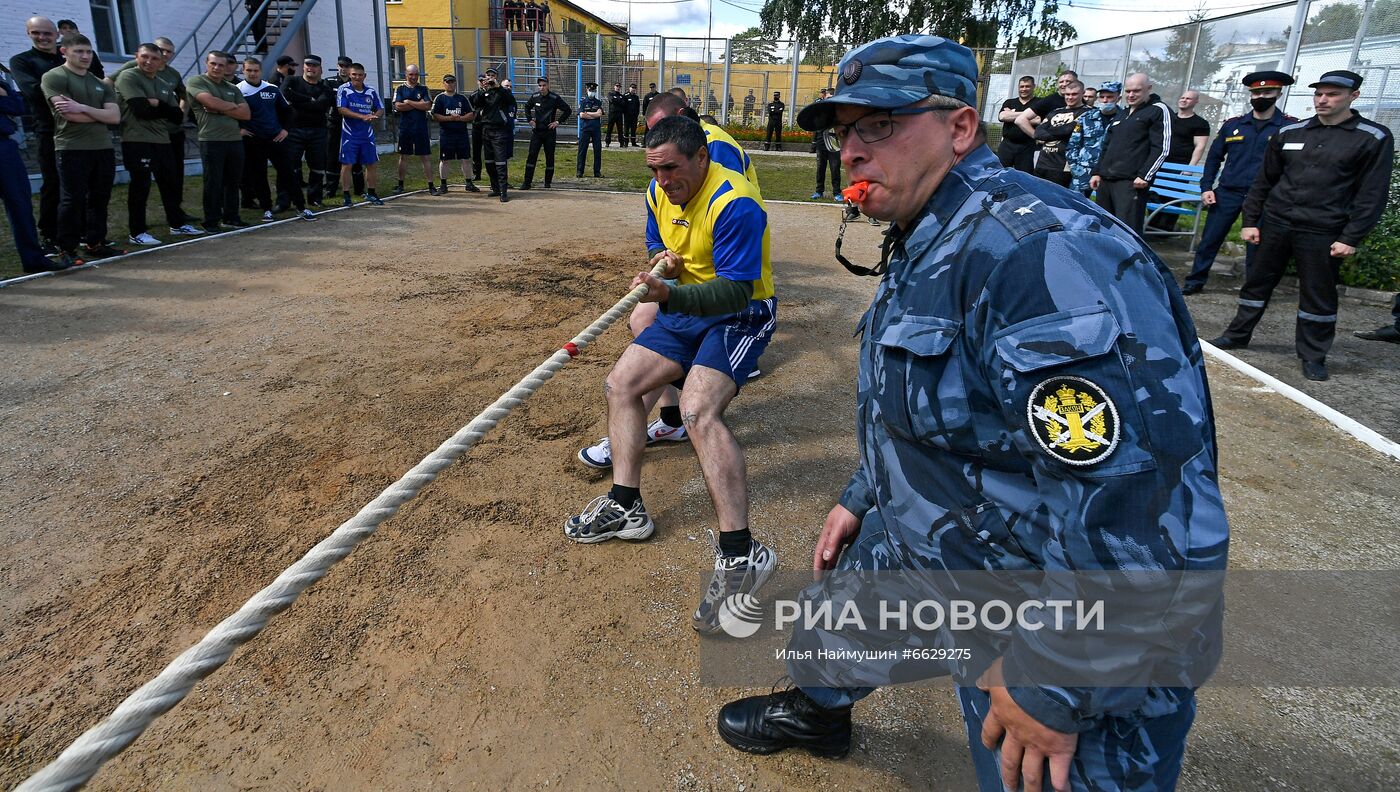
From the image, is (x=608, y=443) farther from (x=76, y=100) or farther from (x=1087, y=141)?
(x=1087, y=141)

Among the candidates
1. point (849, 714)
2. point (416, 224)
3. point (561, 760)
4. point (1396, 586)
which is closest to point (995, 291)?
point (849, 714)

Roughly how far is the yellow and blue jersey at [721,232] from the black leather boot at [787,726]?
1.75 m

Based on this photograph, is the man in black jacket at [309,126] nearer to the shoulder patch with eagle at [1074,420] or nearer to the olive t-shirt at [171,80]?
the olive t-shirt at [171,80]

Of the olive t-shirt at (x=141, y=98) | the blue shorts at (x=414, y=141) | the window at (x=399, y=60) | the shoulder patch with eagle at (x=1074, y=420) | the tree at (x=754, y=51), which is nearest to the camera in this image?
the shoulder patch with eagle at (x=1074, y=420)

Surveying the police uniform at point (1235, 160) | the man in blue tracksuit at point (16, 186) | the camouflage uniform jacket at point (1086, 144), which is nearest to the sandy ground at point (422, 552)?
Answer: the man in blue tracksuit at point (16, 186)

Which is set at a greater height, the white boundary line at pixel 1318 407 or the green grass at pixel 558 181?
the green grass at pixel 558 181

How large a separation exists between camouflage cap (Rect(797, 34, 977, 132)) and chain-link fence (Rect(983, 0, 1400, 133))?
988 cm

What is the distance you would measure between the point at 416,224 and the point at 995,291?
10.4 metres

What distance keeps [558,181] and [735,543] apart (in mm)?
13880

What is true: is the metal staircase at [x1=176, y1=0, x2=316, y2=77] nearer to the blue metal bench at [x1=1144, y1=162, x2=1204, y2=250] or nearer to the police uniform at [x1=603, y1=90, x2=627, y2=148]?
the police uniform at [x1=603, y1=90, x2=627, y2=148]

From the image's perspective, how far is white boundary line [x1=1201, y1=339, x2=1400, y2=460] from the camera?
443cm

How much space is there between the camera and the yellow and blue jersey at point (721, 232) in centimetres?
328

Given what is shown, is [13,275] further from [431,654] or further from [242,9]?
[242,9]

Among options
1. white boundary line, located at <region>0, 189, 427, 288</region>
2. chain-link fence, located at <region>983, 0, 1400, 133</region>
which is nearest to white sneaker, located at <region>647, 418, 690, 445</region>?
white boundary line, located at <region>0, 189, 427, 288</region>
